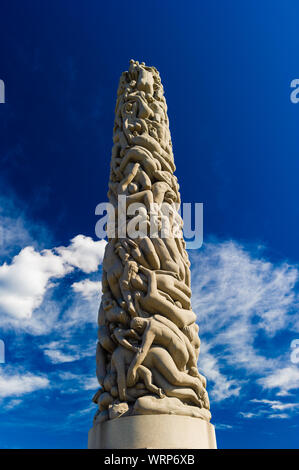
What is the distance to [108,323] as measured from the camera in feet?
21.0

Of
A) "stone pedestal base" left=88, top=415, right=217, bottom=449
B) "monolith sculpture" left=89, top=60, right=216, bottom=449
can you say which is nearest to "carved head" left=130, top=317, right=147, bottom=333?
"monolith sculpture" left=89, top=60, right=216, bottom=449

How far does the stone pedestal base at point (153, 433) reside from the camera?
190 inches

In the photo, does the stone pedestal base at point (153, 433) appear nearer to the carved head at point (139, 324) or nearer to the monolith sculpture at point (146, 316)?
the monolith sculpture at point (146, 316)

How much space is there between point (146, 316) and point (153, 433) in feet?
5.66

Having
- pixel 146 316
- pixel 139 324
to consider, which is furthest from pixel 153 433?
pixel 146 316

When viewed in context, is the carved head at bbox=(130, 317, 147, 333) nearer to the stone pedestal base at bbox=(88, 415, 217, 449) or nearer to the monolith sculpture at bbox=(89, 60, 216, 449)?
the monolith sculpture at bbox=(89, 60, 216, 449)

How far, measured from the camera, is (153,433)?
191 inches

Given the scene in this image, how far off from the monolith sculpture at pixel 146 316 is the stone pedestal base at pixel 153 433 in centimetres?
1

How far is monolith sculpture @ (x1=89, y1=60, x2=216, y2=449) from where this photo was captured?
5.07m

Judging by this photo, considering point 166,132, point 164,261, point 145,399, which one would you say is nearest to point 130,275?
point 164,261

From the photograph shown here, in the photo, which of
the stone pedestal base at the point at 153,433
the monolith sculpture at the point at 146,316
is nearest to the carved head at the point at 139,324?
the monolith sculpture at the point at 146,316

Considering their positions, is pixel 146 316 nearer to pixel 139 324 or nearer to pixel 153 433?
pixel 139 324

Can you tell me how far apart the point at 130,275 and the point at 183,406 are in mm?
2239

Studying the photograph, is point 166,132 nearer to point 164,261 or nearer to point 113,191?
point 113,191
